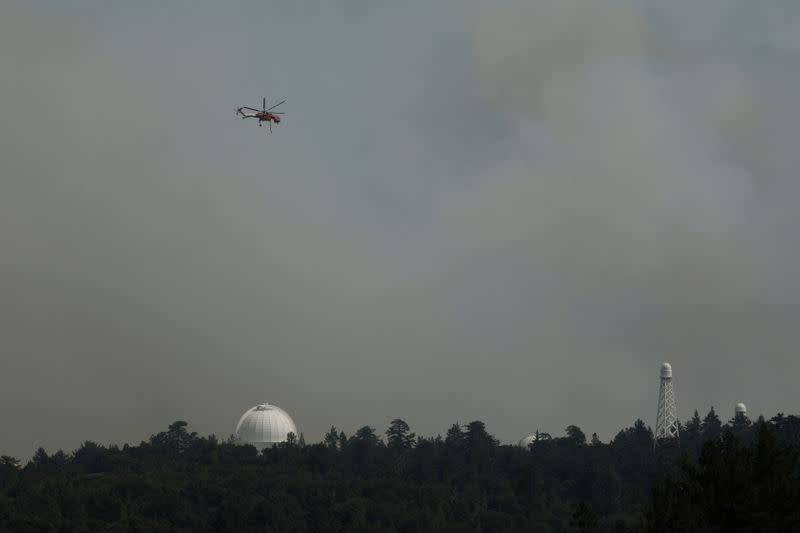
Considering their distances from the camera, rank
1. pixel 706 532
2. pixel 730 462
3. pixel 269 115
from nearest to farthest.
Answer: pixel 706 532
pixel 730 462
pixel 269 115

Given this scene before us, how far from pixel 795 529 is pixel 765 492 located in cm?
516

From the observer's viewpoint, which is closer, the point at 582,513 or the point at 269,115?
the point at 582,513

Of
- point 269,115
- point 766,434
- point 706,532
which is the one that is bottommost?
point 706,532

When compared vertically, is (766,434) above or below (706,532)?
above

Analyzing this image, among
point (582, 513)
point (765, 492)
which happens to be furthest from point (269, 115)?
point (765, 492)

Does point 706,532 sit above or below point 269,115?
below

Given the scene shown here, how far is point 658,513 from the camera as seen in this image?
9100 cm

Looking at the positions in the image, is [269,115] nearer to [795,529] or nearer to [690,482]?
[690,482]

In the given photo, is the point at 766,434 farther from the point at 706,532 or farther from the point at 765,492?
the point at 706,532

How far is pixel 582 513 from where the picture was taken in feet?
335

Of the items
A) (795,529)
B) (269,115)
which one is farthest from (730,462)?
(269,115)

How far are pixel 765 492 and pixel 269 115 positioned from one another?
71969 millimetres

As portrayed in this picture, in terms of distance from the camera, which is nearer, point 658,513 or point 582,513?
point 658,513

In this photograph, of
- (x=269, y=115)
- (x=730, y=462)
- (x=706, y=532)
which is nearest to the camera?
(x=706, y=532)
